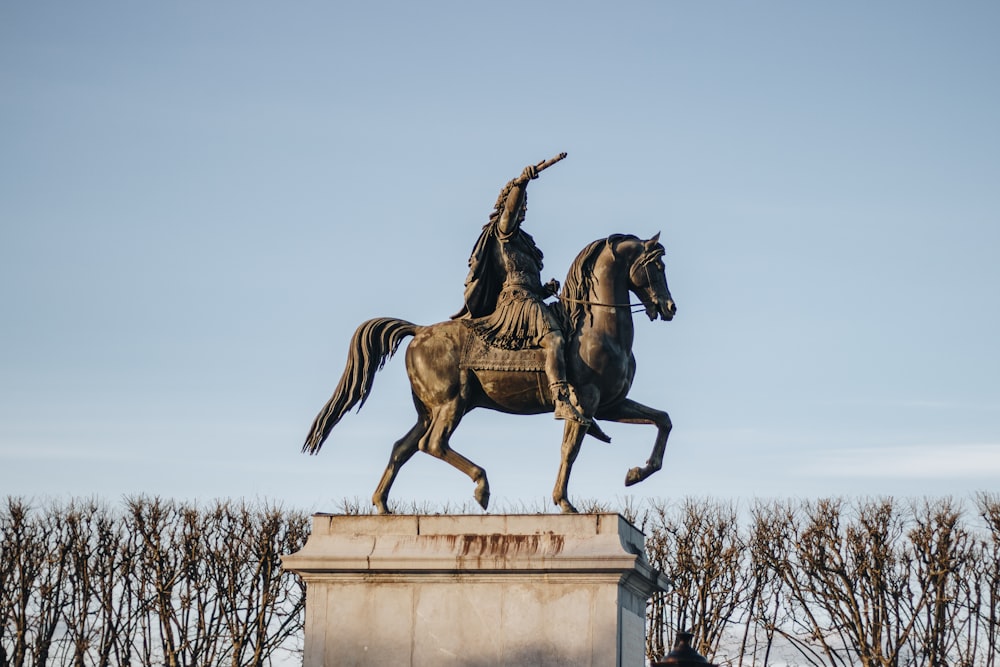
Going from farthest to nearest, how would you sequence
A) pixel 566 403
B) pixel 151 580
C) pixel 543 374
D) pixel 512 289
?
pixel 151 580 < pixel 512 289 < pixel 543 374 < pixel 566 403

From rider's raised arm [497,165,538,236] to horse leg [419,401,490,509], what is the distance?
6.31 feet

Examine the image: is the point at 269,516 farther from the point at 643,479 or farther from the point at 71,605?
the point at 643,479

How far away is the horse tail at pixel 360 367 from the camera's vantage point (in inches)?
650

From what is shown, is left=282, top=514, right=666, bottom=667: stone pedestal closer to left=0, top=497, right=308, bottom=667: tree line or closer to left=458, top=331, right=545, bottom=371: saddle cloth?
left=458, top=331, right=545, bottom=371: saddle cloth

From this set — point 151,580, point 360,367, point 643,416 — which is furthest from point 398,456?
point 151,580

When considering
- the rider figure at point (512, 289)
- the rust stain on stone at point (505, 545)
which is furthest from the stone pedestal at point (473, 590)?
the rider figure at point (512, 289)

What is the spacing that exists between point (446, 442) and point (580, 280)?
85.5 inches

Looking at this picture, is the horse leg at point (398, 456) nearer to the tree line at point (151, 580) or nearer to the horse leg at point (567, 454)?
the horse leg at point (567, 454)

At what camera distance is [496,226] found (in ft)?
54.7

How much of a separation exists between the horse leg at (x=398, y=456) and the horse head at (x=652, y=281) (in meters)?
2.56

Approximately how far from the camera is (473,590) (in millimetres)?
14961

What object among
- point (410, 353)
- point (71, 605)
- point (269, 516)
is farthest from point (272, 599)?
point (410, 353)

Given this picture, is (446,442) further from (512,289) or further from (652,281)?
(652,281)

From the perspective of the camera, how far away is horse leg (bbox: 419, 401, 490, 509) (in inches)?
628
